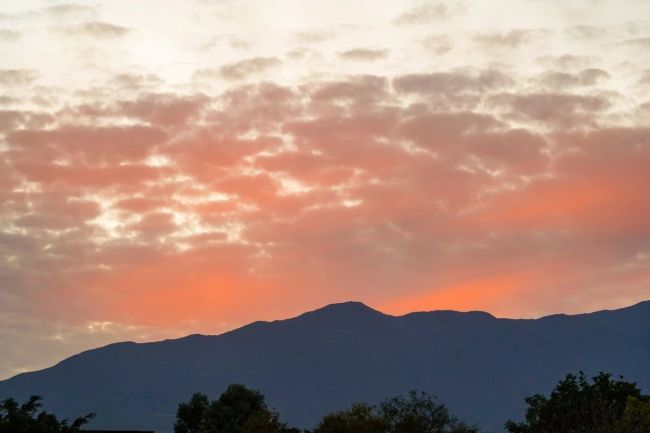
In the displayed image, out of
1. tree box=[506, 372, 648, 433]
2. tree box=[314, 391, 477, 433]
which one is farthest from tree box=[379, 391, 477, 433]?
tree box=[506, 372, 648, 433]

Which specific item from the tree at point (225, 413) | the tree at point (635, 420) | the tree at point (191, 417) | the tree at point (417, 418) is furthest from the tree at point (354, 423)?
the tree at point (635, 420)

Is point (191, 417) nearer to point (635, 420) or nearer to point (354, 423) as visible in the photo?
point (354, 423)

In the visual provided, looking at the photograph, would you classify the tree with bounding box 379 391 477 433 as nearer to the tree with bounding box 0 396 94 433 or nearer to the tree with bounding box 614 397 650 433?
the tree with bounding box 614 397 650 433

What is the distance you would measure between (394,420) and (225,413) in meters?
21.9

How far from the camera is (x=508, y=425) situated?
133m

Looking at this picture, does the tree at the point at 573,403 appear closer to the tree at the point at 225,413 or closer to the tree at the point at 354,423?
the tree at the point at 354,423

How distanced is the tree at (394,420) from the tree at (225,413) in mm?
10687

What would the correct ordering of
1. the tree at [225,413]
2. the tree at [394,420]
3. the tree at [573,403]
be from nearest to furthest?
the tree at [394,420] → the tree at [573,403] → the tree at [225,413]

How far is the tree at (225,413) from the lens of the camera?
11888 cm

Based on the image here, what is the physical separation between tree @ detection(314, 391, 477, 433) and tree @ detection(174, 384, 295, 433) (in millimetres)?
10687

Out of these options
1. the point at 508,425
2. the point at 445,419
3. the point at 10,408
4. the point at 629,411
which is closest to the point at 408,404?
the point at 445,419

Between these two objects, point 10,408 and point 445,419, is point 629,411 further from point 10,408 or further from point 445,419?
point 10,408

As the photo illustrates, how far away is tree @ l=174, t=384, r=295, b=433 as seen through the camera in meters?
119

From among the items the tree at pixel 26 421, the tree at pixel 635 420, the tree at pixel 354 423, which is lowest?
the tree at pixel 635 420
